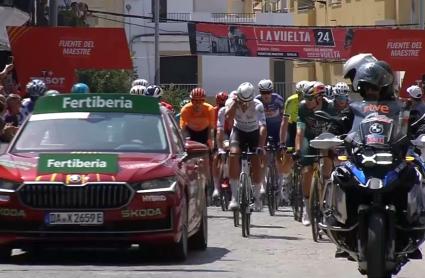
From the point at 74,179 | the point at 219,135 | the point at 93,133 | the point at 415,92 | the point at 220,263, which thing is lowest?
the point at 220,263

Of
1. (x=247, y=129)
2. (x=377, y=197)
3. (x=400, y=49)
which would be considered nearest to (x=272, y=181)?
(x=247, y=129)

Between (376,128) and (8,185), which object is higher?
(376,128)

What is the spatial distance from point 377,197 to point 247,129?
8.06m

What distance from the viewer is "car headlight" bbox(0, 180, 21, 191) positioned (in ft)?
39.5

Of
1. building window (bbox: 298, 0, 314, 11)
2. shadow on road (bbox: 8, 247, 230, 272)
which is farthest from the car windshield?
building window (bbox: 298, 0, 314, 11)

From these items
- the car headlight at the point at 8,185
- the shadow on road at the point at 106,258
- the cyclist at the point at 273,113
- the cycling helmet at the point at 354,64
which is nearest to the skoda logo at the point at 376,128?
the cycling helmet at the point at 354,64

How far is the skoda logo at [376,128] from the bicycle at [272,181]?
9.71m

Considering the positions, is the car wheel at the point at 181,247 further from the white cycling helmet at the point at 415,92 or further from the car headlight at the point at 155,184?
the white cycling helmet at the point at 415,92

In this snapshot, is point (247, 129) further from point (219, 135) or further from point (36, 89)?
point (36, 89)

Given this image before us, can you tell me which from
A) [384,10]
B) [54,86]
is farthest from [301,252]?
[384,10]

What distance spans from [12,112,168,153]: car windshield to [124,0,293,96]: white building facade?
51544 millimetres

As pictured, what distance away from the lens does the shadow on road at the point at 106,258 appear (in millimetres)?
12438

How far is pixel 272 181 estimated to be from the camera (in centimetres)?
1958

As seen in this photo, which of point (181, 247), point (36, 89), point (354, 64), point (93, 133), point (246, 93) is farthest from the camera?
point (36, 89)
